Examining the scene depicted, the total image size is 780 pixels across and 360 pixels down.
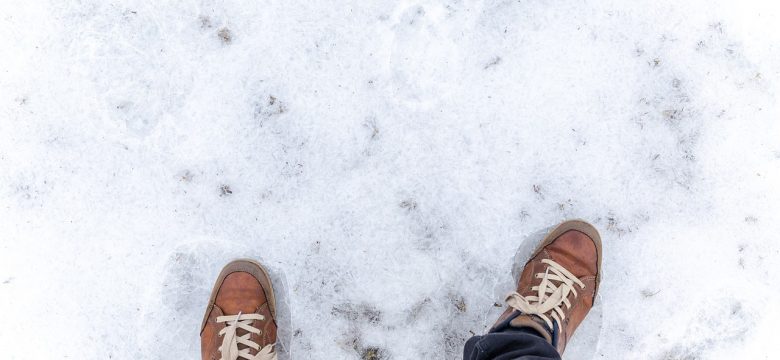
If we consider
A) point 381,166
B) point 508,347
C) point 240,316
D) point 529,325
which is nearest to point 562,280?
point 529,325

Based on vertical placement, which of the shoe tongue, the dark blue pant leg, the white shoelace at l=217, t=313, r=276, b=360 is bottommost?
the shoe tongue

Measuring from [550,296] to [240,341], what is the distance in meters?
1.23

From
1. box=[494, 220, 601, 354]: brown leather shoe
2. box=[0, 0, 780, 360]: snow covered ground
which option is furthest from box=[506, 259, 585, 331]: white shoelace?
box=[0, 0, 780, 360]: snow covered ground

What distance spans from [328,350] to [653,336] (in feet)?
4.26

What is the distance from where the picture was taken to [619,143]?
1879mm

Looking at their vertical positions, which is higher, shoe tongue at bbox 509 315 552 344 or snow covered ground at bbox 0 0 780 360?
snow covered ground at bbox 0 0 780 360

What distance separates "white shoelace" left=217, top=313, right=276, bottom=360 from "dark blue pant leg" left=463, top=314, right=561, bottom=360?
0.78 meters

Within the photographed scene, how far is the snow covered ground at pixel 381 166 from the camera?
1853mm

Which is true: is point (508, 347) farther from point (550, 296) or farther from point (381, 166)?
point (381, 166)

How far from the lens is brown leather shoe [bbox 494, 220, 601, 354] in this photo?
1837 millimetres

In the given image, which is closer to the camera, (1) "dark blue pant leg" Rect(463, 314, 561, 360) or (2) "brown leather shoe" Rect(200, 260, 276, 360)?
(1) "dark blue pant leg" Rect(463, 314, 561, 360)

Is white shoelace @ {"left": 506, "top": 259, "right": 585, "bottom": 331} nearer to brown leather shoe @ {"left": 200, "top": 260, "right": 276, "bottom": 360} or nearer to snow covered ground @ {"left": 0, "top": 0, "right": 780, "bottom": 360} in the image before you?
snow covered ground @ {"left": 0, "top": 0, "right": 780, "bottom": 360}

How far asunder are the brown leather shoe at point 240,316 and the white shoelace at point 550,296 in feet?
3.13

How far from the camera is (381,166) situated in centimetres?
187
